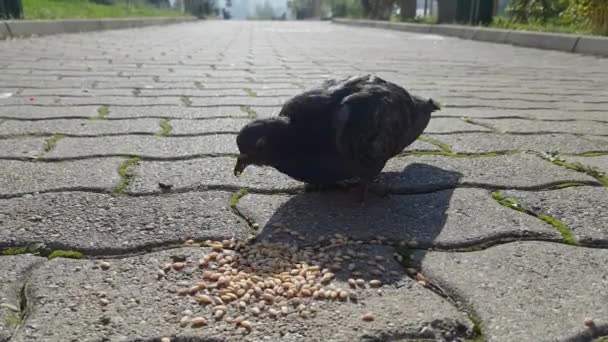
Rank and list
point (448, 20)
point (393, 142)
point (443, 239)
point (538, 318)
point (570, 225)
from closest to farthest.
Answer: point (538, 318)
point (443, 239)
point (570, 225)
point (393, 142)
point (448, 20)

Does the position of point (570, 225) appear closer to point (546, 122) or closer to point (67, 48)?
point (546, 122)

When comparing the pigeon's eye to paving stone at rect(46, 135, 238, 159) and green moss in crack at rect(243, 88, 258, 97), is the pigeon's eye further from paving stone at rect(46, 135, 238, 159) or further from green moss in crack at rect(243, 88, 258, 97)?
green moss in crack at rect(243, 88, 258, 97)

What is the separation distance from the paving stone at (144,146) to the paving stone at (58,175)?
6.6 inches

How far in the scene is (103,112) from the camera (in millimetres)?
4324

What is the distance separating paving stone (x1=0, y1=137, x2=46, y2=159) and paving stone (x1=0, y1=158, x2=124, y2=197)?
5.1 inches

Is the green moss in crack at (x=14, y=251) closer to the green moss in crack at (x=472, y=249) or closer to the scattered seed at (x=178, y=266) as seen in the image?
the scattered seed at (x=178, y=266)

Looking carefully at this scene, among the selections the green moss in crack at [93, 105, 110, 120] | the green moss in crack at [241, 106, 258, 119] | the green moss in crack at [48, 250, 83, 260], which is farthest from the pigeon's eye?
the green moss in crack at [93, 105, 110, 120]

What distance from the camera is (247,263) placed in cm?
197

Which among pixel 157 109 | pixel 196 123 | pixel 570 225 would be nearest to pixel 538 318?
pixel 570 225

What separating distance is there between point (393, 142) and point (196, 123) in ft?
6.10

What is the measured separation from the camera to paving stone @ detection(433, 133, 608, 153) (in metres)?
3.43

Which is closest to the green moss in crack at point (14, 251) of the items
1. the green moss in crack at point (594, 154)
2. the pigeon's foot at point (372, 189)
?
the pigeon's foot at point (372, 189)

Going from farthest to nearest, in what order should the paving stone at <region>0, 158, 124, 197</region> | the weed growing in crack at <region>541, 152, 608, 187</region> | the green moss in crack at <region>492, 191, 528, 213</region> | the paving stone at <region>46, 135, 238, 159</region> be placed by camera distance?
1. the paving stone at <region>46, 135, 238, 159</region>
2. the weed growing in crack at <region>541, 152, 608, 187</region>
3. the paving stone at <region>0, 158, 124, 197</region>
4. the green moss in crack at <region>492, 191, 528, 213</region>

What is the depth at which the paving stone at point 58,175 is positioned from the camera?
2600 mm
